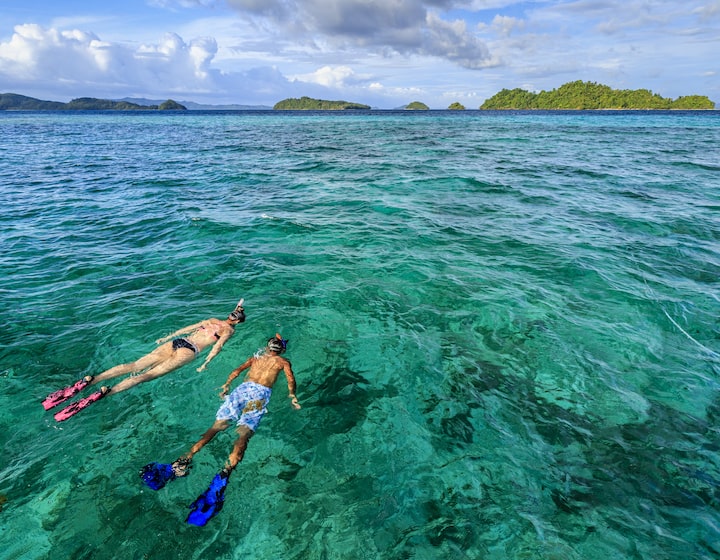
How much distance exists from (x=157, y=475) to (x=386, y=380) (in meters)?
5.22

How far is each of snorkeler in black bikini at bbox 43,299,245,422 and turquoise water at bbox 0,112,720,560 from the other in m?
0.27

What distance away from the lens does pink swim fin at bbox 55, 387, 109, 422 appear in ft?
25.5

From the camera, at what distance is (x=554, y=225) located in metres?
19.3

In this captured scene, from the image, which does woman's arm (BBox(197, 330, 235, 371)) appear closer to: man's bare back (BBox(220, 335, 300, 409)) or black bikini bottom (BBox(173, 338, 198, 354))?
black bikini bottom (BBox(173, 338, 198, 354))

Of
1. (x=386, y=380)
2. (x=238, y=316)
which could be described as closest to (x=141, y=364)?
(x=238, y=316)

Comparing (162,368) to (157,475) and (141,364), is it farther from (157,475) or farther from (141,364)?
(157,475)

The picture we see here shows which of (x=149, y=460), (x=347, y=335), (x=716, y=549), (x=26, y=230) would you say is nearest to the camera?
(x=716, y=549)

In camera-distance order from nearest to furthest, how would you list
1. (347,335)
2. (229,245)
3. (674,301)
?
1. (347,335)
2. (674,301)
3. (229,245)

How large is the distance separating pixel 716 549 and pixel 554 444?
2.53 m

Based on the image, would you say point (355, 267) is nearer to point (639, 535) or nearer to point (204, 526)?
point (204, 526)

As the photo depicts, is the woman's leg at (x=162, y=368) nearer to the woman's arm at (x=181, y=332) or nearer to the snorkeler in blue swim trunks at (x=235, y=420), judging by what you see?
the woman's arm at (x=181, y=332)

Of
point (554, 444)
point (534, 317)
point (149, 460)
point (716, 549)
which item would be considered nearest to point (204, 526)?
point (149, 460)

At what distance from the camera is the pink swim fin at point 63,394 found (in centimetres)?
805

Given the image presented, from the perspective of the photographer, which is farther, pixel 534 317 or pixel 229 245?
pixel 229 245
